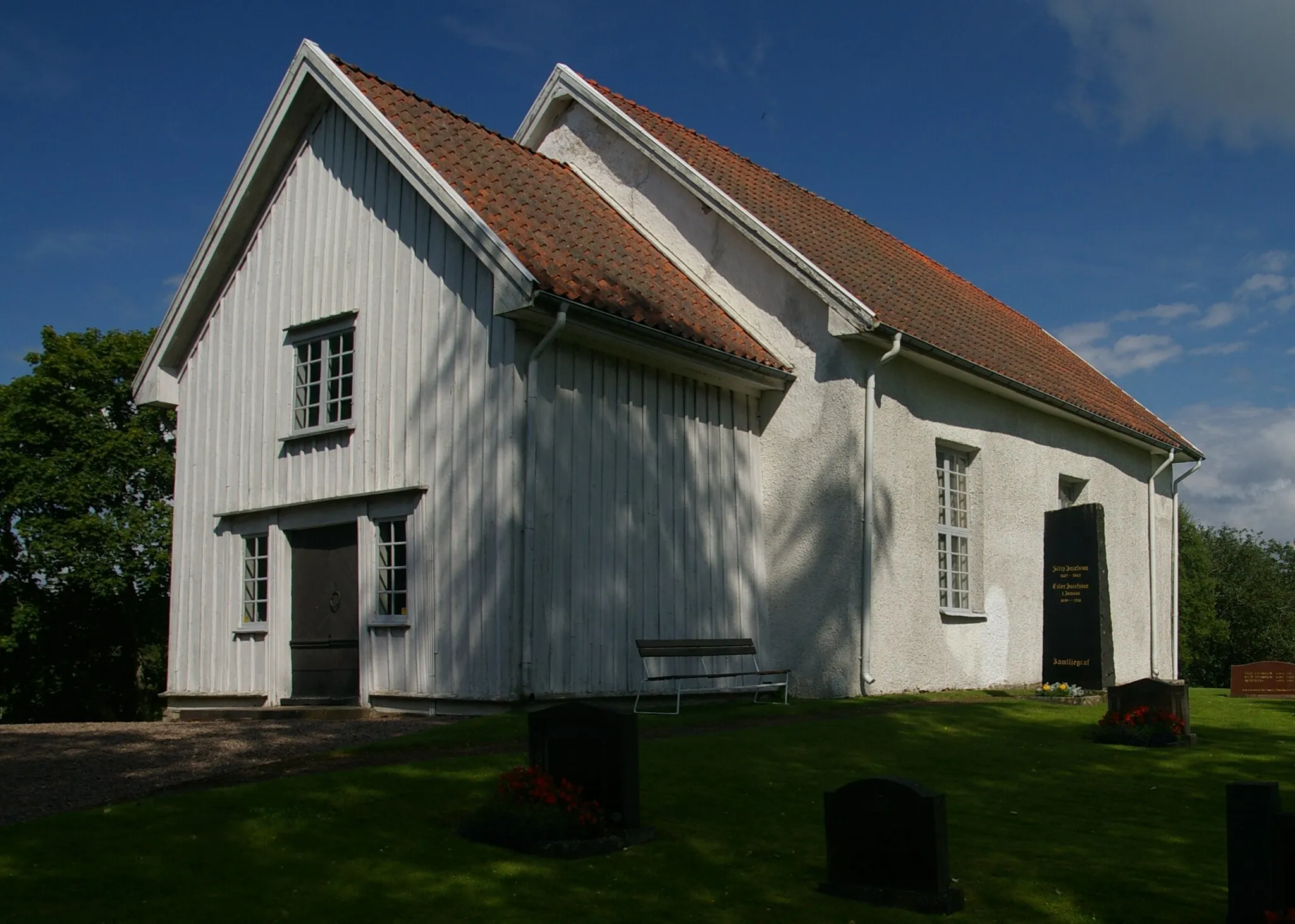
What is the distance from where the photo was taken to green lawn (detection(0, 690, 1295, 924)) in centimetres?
659

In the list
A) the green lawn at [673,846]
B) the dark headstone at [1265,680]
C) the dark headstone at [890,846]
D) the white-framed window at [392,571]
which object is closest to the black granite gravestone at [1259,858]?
the green lawn at [673,846]

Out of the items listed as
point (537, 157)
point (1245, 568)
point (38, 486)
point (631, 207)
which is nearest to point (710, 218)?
point (631, 207)

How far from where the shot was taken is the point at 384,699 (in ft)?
47.7

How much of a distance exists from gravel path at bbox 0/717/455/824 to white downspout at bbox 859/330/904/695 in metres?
5.53

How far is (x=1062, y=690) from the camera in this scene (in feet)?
55.1

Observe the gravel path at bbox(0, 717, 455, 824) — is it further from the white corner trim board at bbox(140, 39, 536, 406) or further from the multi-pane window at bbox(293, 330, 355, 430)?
the white corner trim board at bbox(140, 39, 536, 406)

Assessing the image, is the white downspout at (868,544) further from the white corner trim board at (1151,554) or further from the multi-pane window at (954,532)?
the white corner trim board at (1151,554)

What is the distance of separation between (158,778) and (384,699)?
15.6ft

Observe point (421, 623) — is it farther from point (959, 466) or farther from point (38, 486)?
point (38, 486)

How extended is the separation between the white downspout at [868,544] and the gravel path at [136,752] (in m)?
5.53

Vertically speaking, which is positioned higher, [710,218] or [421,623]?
[710,218]

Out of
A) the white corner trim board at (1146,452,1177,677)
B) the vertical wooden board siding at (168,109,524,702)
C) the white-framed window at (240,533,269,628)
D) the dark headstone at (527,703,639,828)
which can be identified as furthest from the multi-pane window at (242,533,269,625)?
the white corner trim board at (1146,452,1177,677)

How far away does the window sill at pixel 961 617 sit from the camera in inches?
698

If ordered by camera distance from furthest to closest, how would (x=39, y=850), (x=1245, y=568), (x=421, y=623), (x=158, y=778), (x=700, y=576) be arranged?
(x=1245, y=568)
(x=700, y=576)
(x=421, y=623)
(x=158, y=778)
(x=39, y=850)
